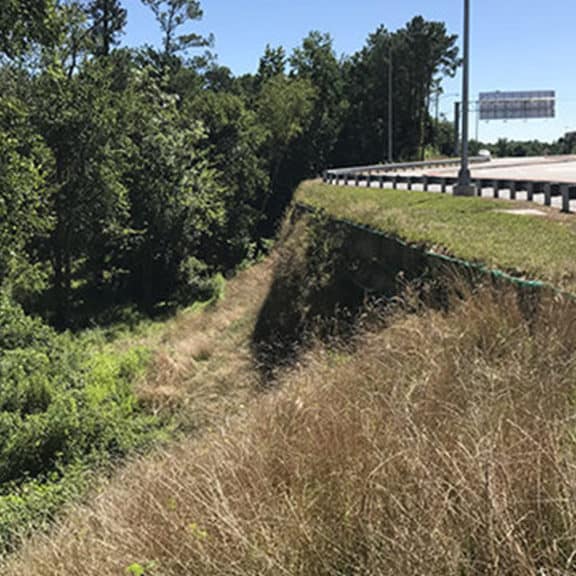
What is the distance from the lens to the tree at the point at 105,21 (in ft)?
135

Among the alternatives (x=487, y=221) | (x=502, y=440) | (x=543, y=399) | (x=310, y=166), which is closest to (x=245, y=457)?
(x=502, y=440)

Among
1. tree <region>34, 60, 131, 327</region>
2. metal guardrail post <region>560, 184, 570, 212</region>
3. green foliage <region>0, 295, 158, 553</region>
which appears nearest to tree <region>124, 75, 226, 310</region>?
tree <region>34, 60, 131, 327</region>

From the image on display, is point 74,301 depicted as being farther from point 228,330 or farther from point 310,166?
point 310,166

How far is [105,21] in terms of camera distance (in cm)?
4197

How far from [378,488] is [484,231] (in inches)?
322

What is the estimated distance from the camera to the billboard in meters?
58.3

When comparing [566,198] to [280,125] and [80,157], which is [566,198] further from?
[280,125]

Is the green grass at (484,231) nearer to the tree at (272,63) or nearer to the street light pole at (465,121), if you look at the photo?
the street light pole at (465,121)

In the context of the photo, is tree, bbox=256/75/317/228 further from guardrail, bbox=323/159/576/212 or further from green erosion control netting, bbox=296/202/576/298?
green erosion control netting, bbox=296/202/576/298

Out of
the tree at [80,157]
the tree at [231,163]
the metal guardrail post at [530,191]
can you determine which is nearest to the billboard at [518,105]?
the tree at [231,163]

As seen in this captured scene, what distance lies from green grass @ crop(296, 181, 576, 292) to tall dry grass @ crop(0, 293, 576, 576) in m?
2.38

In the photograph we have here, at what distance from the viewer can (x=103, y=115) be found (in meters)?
24.4

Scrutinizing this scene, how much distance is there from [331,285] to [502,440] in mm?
11024

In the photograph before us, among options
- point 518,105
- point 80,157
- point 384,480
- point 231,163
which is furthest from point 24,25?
point 518,105
